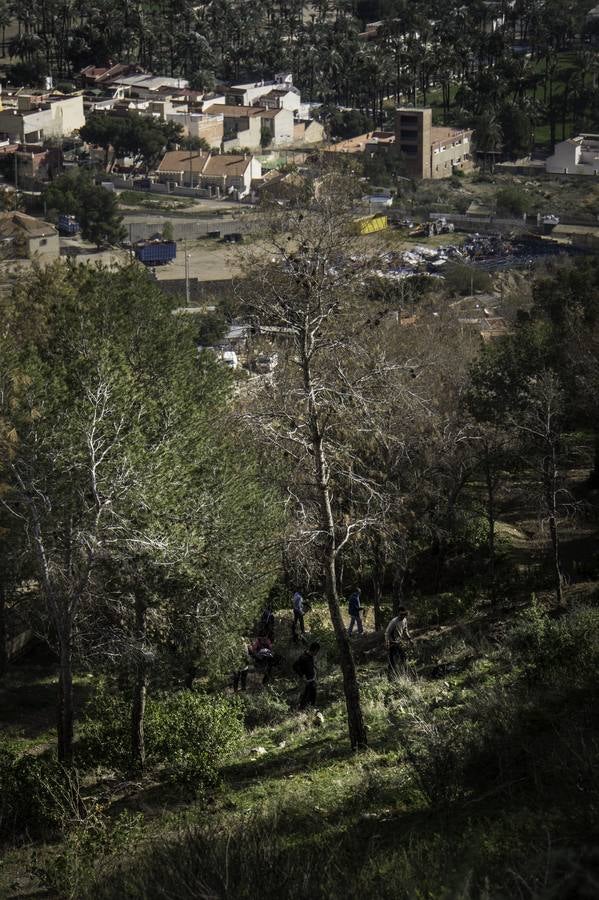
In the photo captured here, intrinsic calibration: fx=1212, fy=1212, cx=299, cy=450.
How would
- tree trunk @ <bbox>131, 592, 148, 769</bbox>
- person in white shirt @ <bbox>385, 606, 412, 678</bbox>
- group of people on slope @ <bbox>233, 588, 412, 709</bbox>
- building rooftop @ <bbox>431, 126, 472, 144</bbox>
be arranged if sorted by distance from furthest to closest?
building rooftop @ <bbox>431, 126, 472, 144</bbox> → person in white shirt @ <bbox>385, 606, 412, 678</bbox> → group of people on slope @ <bbox>233, 588, 412, 709</bbox> → tree trunk @ <bbox>131, 592, 148, 769</bbox>

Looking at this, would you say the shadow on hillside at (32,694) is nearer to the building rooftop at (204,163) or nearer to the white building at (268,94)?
the building rooftop at (204,163)

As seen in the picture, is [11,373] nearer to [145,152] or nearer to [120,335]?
[120,335]

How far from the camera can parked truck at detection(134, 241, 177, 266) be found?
44.7 metres

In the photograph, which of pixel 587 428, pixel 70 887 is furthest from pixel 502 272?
pixel 70 887

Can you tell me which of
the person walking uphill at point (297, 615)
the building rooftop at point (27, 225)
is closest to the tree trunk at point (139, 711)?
the person walking uphill at point (297, 615)

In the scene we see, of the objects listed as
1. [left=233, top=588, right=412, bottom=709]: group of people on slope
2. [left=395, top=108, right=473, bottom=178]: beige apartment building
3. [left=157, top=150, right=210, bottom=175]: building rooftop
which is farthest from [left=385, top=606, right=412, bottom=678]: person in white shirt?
[left=395, top=108, right=473, bottom=178]: beige apartment building

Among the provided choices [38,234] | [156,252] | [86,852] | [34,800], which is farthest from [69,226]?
[86,852]

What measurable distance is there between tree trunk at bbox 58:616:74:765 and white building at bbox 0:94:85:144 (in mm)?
58528

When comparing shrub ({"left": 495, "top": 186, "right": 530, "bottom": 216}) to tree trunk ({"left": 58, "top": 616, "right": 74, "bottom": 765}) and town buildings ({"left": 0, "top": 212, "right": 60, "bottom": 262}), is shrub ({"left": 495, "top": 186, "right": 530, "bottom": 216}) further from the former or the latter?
tree trunk ({"left": 58, "top": 616, "right": 74, "bottom": 765})

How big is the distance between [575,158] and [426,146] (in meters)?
7.46

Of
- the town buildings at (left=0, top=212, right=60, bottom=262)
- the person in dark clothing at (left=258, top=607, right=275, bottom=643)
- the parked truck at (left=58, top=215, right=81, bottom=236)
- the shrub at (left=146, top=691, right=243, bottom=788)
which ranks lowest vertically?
the parked truck at (left=58, top=215, right=81, bottom=236)

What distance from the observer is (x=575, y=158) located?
198 ft

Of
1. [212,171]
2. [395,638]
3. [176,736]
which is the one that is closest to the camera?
[176,736]

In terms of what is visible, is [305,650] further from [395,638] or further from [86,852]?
[86,852]
